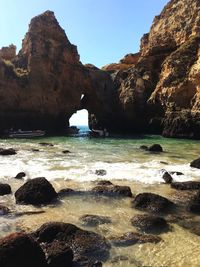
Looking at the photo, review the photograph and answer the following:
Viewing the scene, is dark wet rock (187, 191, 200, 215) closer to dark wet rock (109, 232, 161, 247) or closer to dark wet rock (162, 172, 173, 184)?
dark wet rock (109, 232, 161, 247)

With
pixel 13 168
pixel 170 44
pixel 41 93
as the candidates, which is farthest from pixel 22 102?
pixel 13 168

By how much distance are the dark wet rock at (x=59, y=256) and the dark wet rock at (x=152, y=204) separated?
455 cm

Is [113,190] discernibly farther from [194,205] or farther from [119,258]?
[119,258]

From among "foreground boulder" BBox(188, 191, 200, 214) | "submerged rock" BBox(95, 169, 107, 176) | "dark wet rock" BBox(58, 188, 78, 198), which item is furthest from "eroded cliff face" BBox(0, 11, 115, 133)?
"foreground boulder" BBox(188, 191, 200, 214)

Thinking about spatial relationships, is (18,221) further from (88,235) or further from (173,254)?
(173,254)

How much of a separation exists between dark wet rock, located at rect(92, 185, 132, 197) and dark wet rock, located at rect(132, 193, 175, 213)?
4.03ft

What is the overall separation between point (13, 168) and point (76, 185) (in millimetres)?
6291

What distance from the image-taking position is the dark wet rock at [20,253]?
7.14 meters

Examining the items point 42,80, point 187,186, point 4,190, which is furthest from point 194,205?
point 42,80

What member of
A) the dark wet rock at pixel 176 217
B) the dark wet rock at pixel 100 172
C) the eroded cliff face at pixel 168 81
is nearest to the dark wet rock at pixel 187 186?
the dark wet rock at pixel 176 217

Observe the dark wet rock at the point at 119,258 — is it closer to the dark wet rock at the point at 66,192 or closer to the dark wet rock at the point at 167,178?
the dark wet rock at the point at 66,192

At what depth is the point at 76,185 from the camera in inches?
621

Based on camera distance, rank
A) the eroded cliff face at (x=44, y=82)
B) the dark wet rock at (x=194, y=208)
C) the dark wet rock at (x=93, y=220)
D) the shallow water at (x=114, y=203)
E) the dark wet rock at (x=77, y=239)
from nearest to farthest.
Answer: the shallow water at (x=114, y=203) → the dark wet rock at (x=77, y=239) → the dark wet rock at (x=93, y=220) → the dark wet rock at (x=194, y=208) → the eroded cliff face at (x=44, y=82)

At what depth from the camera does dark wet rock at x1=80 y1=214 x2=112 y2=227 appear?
413 inches
